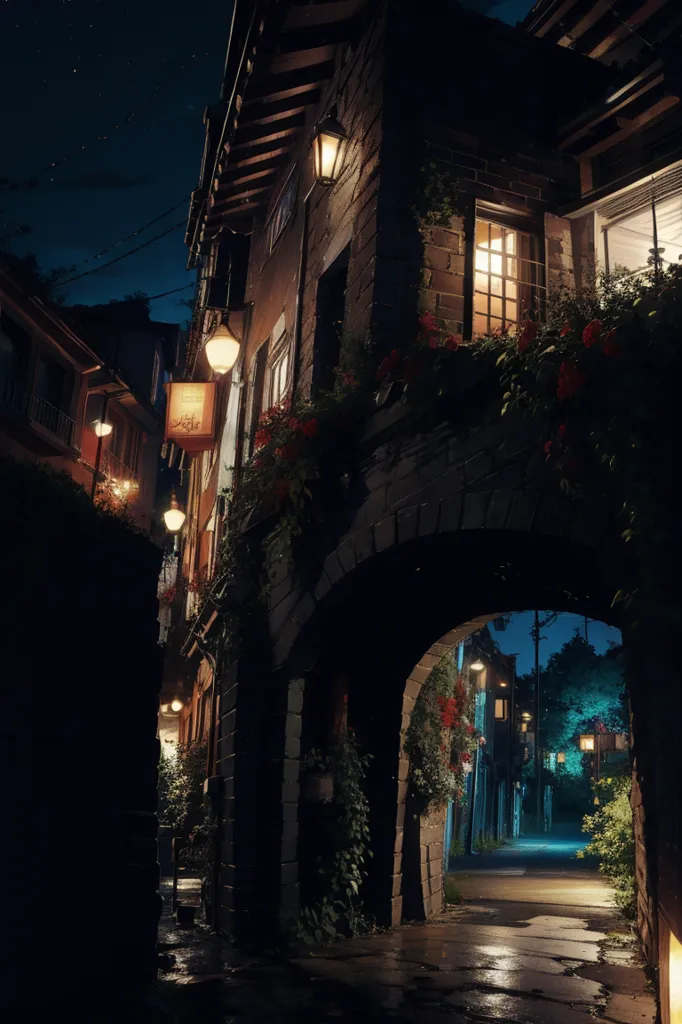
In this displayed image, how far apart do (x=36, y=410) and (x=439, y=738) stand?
17.5m

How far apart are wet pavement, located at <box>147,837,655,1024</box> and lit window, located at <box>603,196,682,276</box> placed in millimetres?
6490

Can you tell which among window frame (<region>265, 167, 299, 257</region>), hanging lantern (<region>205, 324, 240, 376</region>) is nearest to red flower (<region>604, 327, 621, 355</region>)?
hanging lantern (<region>205, 324, 240, 376</region>)

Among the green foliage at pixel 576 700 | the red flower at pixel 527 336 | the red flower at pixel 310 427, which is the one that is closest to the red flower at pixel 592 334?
the red flower at pixel 527 336

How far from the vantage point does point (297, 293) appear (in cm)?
1121

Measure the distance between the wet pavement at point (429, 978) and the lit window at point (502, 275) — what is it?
6.18 metres

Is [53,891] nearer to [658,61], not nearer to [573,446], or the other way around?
[573,446]

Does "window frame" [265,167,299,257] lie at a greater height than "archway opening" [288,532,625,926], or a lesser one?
greater

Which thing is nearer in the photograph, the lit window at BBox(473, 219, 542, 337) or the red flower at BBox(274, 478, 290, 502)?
the red flower at BBox(274, 478, 290, 502)

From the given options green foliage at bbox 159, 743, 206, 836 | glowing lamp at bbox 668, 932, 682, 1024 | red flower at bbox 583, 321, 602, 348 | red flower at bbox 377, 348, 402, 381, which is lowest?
glowing lamp at bbox 668, 932, 682, 1024

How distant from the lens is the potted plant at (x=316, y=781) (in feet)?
29.0

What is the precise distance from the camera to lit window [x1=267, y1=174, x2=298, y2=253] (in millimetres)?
12531

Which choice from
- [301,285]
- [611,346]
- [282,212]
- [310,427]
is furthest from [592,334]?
[282,212]

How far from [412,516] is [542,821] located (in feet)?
167

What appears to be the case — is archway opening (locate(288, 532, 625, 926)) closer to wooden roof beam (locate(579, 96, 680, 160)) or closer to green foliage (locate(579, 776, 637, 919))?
green foliage (locate(579, 776, 637, 919))
